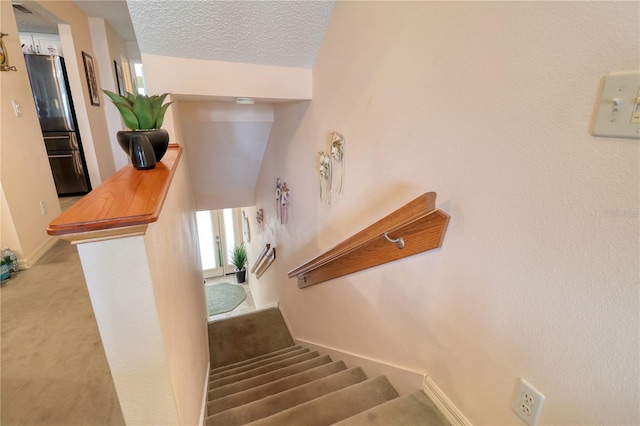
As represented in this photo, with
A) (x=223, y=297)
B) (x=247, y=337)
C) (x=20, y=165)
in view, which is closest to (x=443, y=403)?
(x=247, y=337)

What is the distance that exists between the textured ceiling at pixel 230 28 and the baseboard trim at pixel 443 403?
1.90m

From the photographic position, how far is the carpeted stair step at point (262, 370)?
2.16m

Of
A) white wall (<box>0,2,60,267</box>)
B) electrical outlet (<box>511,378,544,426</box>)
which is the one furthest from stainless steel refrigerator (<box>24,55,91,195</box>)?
electrical outlet (<box>511,378,544,426</box>)

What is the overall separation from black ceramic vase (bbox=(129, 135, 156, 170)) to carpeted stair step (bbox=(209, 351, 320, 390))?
164 centimetres

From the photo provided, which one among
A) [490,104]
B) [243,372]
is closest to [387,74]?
[490,104]

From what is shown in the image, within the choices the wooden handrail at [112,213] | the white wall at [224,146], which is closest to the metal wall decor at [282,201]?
the white wall at [224,146]

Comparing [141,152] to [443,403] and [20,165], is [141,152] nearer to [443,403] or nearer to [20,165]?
[443,403]

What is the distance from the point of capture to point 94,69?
12.7 feet

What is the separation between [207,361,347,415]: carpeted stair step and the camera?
1.67 m

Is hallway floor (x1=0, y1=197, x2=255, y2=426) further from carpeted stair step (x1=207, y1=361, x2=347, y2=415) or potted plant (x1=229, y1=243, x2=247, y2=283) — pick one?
potted plant (x1=229, y1=243, x2=247, y2=283)

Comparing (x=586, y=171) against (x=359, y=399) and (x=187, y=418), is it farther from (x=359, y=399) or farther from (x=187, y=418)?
(x=187, y=418)

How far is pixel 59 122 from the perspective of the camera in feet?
12.6

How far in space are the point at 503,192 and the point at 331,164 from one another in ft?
3.72

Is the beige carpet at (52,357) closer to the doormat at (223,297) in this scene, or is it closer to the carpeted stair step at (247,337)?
the carpeted stair step at (247,337)
